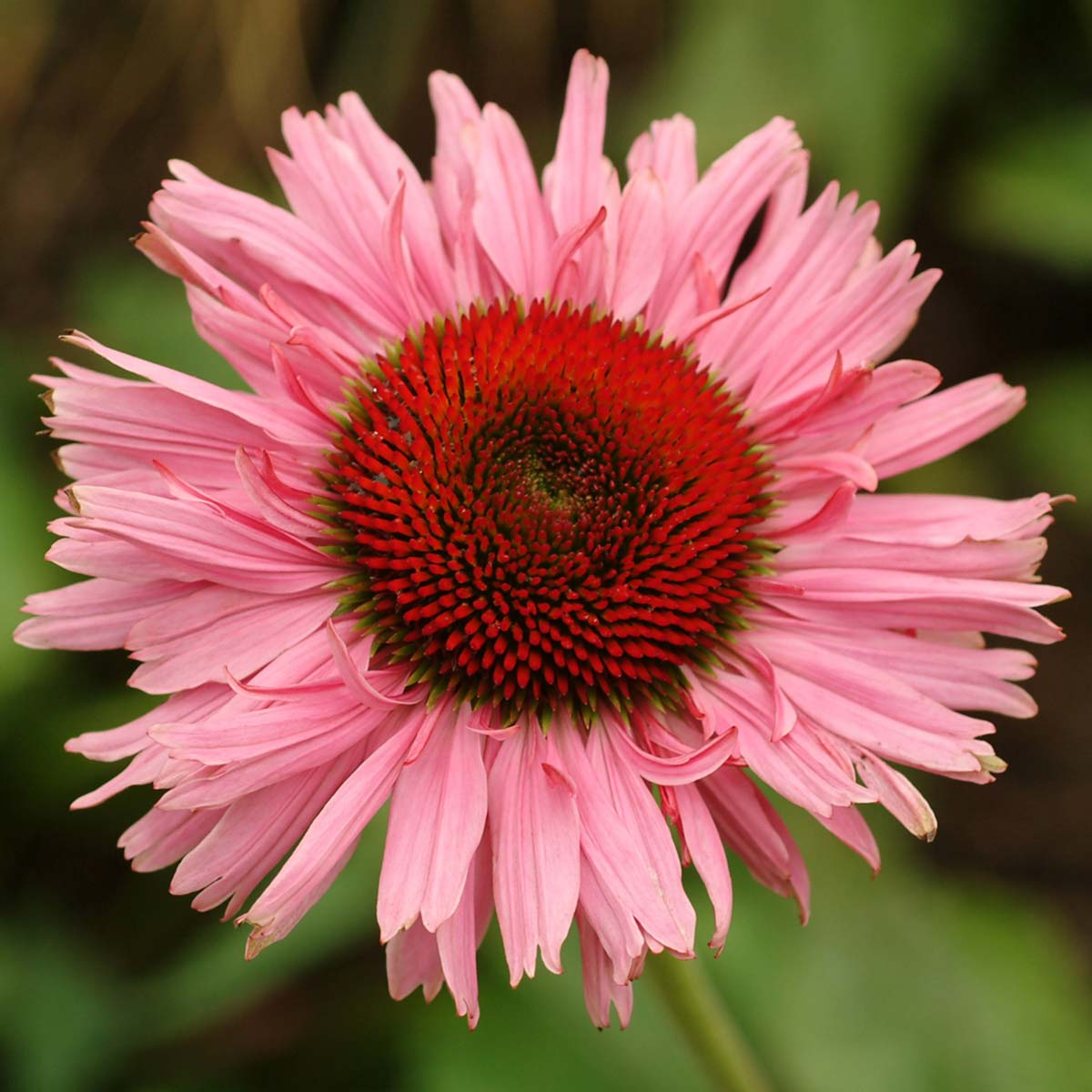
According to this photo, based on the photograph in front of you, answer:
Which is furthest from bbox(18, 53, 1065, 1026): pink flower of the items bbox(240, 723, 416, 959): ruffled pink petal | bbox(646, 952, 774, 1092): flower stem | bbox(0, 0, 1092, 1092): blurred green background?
bbox(0, 0, 1092, 1092): blurred green background

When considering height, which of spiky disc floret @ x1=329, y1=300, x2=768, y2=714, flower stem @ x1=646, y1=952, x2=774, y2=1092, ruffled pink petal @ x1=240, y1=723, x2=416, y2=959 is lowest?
flower stem @ x1=646, y1=952, x2=774, y2=1092

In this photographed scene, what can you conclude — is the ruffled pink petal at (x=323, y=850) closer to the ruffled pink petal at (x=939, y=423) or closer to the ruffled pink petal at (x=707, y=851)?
the ruffled pink petal at (x=707, y=851)

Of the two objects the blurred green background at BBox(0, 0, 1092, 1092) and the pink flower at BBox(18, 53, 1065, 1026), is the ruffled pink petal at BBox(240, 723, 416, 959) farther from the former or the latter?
the blurred green background at BBox(0, 0, 1092, 1092)

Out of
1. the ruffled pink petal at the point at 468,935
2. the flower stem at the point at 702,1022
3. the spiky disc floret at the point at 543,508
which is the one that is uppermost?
the spiky disc floret at the point at 543,508

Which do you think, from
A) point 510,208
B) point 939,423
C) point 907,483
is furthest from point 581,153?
point 907,483

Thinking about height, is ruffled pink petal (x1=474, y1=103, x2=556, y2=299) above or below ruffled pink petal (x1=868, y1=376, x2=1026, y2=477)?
above

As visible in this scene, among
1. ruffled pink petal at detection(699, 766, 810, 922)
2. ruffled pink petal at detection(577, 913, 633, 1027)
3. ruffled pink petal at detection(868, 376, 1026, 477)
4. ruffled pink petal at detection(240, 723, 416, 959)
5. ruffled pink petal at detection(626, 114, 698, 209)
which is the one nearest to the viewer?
ruffled pink petal at detection(240, 723, 416, 959)

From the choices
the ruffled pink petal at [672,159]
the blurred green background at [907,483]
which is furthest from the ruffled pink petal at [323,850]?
the blurred green background at [907,483]
